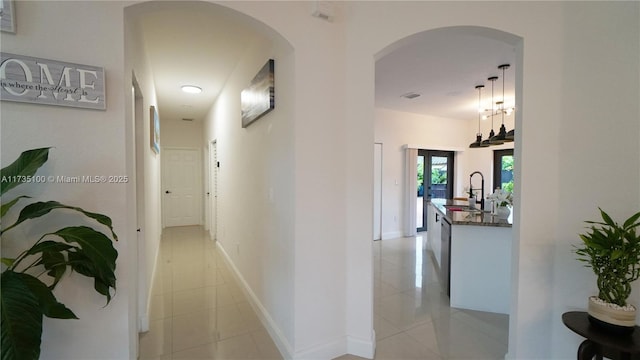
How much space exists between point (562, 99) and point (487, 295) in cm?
196

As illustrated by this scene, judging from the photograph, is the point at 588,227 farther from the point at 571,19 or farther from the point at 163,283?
the point at 163,283

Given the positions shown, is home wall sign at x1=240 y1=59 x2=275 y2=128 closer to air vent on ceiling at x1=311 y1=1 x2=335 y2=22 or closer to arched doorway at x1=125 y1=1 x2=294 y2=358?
arched doorway at x1=125 y1=1 x2=294 y2=358

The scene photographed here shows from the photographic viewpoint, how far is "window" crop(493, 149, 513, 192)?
6434mm

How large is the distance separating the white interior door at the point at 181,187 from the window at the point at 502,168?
7306mm

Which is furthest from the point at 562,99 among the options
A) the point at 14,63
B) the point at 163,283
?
the point at 163,283

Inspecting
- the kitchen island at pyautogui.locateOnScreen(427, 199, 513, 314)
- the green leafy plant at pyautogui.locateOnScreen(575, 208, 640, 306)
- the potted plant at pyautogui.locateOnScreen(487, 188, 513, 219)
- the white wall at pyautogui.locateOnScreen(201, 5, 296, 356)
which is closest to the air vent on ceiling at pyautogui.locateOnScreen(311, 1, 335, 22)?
the white wall at pyautogui.locateOnScreen(201, 5, 296, 356)

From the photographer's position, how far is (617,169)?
67.1 inches

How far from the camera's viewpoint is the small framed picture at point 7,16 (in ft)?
3.96

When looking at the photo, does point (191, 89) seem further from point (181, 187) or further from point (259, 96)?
point (181, 187)

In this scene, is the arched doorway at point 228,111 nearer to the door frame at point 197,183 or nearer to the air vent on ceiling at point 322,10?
the air vent on ceiling at point 322,10

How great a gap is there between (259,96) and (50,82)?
142 centimetres

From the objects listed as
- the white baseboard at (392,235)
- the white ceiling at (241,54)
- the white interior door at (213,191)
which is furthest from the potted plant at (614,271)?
the white interior door at (213,191)

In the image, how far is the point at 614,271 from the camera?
1.50 meters

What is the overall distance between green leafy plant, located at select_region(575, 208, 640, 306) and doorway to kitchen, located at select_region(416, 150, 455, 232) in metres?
5.00
